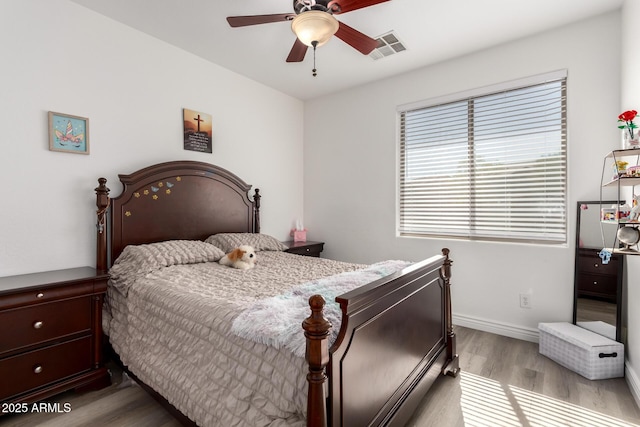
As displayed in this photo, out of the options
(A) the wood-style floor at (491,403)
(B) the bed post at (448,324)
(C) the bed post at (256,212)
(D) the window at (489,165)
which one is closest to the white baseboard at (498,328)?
(A) the wood-style floor at (491,403)

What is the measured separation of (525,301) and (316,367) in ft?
8.45

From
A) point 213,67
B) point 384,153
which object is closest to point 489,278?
point 384,153

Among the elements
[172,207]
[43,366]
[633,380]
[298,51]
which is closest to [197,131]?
[172,207]

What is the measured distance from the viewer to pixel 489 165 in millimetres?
3025

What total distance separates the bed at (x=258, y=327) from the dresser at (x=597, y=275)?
1235mm

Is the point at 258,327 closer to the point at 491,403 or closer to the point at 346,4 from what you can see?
the point at 491,403

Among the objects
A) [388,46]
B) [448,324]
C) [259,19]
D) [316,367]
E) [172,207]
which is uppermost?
[388,46]

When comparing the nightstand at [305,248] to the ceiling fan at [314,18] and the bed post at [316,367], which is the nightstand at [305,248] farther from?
the bed post at [316,367]

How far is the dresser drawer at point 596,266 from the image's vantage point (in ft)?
7.80

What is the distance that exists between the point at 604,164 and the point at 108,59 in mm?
3890

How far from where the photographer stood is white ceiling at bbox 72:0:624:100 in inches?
92.0

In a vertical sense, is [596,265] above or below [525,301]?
above

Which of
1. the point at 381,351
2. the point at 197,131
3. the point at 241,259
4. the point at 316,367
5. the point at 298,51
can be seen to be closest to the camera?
the point at 316,367

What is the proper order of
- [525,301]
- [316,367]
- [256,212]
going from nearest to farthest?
1. [316,367]
2. [525,301]
3. [256,212]
